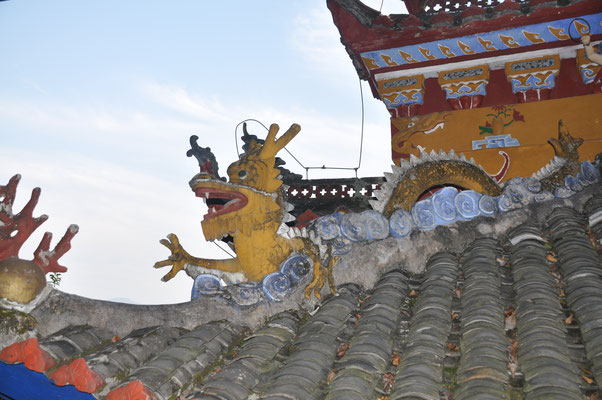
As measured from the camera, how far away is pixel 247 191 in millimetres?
5148

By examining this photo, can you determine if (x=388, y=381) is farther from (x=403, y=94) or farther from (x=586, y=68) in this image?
(x=586, y=68)

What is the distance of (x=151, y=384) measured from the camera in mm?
3408

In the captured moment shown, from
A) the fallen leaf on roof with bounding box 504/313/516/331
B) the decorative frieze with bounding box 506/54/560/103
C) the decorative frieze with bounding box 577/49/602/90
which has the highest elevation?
the decorative frieze with bounding box 577/49/602/90

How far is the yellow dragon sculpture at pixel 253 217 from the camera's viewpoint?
508 cm

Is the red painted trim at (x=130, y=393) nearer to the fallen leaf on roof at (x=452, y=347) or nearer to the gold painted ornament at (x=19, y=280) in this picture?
the gold painted ornament at (x=19, y=280)

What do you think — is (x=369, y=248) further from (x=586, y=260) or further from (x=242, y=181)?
(x=586, y=260)

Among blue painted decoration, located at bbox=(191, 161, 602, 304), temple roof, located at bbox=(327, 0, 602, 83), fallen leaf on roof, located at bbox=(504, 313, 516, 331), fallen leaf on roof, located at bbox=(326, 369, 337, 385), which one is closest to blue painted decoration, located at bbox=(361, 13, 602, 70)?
temple roof, located at bbox=(327, 0, 602, 83)

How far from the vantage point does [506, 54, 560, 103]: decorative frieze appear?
7.66 meters

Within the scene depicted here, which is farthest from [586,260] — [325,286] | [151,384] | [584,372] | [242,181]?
[151,384]

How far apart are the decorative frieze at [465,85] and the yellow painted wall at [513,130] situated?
0.14 metres

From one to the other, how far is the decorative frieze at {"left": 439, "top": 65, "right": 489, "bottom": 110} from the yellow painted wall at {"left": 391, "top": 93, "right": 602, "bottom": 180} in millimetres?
136

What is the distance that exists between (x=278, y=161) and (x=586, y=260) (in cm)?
278

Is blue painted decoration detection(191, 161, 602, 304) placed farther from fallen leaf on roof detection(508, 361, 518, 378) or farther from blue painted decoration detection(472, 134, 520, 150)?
blue painted decoration detection(472, 134, 520, 150)

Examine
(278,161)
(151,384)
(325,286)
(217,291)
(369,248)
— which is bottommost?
(151,384)
